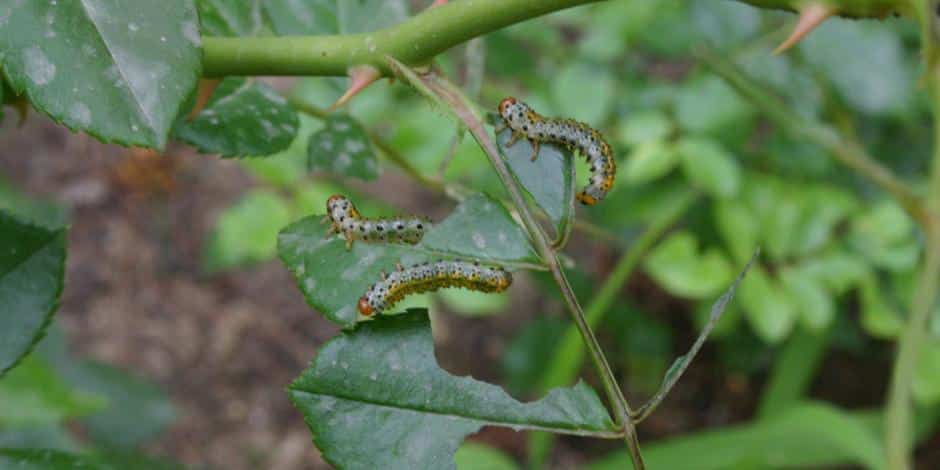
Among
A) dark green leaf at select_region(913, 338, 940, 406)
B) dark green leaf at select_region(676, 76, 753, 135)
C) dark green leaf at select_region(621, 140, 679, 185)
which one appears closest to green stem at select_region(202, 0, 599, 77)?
dark green leaf at select_region(621, 140, 679, 185)

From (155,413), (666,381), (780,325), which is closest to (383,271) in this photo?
(666,381)

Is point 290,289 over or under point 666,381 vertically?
under

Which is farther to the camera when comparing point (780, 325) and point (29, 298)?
point (780, 325)

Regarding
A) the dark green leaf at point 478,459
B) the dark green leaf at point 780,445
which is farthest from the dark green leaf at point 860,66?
the dark green leaf at point 478,459

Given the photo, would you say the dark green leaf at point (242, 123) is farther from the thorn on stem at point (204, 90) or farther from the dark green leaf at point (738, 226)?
the dark green leaf at point (738, 226)

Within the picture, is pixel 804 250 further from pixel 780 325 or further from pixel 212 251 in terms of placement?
pixel 212 251

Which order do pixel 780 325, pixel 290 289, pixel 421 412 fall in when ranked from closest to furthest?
1. pixel 421 412
2. pixel 780 325
3. pixel 290 289

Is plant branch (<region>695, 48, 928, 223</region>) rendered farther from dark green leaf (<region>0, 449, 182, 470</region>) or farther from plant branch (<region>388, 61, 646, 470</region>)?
dark green leaf (<region>0, 449, 182, 470</region>)
